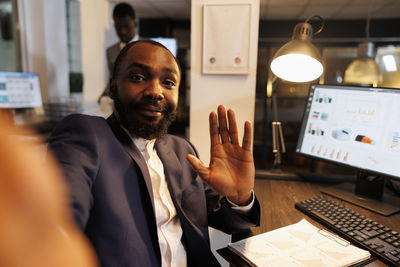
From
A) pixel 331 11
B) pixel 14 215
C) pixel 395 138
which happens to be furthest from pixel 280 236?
pixel 331 11

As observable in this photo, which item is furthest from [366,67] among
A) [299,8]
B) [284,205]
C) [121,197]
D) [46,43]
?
[299,8]

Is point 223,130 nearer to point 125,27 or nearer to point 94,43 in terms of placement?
point 125,27

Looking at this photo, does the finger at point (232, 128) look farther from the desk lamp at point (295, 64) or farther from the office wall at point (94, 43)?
the office wall at point (94, 43)

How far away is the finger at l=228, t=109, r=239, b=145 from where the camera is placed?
916 mm

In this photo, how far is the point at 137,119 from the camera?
2.96 feet

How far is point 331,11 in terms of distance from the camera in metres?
5.69

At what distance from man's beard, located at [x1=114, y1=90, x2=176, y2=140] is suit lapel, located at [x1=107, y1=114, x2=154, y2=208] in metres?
0.03

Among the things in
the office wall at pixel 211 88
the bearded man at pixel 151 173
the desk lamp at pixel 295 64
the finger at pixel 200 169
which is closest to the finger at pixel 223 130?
the bearded man at pixel 151 173

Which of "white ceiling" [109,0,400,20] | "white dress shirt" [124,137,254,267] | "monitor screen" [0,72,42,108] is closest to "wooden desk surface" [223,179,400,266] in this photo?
"white dress shirt" [124,137,254,267]

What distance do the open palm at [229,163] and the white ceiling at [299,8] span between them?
14.6 ft

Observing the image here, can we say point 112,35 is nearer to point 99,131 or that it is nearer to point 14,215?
point 99,131

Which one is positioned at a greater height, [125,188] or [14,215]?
[14,215]

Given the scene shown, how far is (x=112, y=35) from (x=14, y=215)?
14.2ft

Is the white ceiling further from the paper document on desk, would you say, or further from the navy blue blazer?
the paper document on desk
